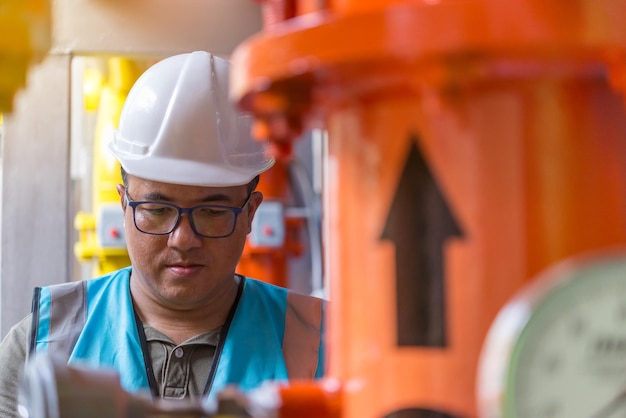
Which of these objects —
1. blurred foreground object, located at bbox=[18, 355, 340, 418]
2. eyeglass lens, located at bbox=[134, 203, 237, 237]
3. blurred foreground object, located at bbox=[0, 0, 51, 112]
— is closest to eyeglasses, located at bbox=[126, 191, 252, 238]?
eyeglass lens, located at bbox=[134, 203, 237, 237]

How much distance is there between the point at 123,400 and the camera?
111cm

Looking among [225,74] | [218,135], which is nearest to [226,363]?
[218,135]

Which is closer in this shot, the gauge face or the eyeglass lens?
the gauge face

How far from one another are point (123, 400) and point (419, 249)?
0.40 m

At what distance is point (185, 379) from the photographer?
87.4 inches

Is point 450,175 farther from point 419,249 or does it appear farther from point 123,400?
point 123,400

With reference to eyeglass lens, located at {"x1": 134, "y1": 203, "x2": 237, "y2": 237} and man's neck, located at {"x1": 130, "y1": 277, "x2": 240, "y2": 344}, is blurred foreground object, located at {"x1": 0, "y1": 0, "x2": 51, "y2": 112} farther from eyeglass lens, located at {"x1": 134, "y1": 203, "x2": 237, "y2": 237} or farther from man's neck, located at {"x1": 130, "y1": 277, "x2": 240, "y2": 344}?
man's neck, located at {"x1": 130, "y1": 277, "x2": 240, "y2": 344}

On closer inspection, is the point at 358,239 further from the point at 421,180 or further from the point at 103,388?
the point at 103,388

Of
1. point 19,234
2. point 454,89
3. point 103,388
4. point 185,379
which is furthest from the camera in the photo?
point 19,234

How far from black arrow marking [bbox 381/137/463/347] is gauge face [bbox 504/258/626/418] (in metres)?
0.12

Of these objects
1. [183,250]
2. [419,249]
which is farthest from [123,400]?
[183,250]

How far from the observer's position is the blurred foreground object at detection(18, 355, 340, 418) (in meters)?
1.02

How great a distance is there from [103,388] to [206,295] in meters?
1.23

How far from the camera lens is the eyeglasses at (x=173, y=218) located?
2.22 meters
